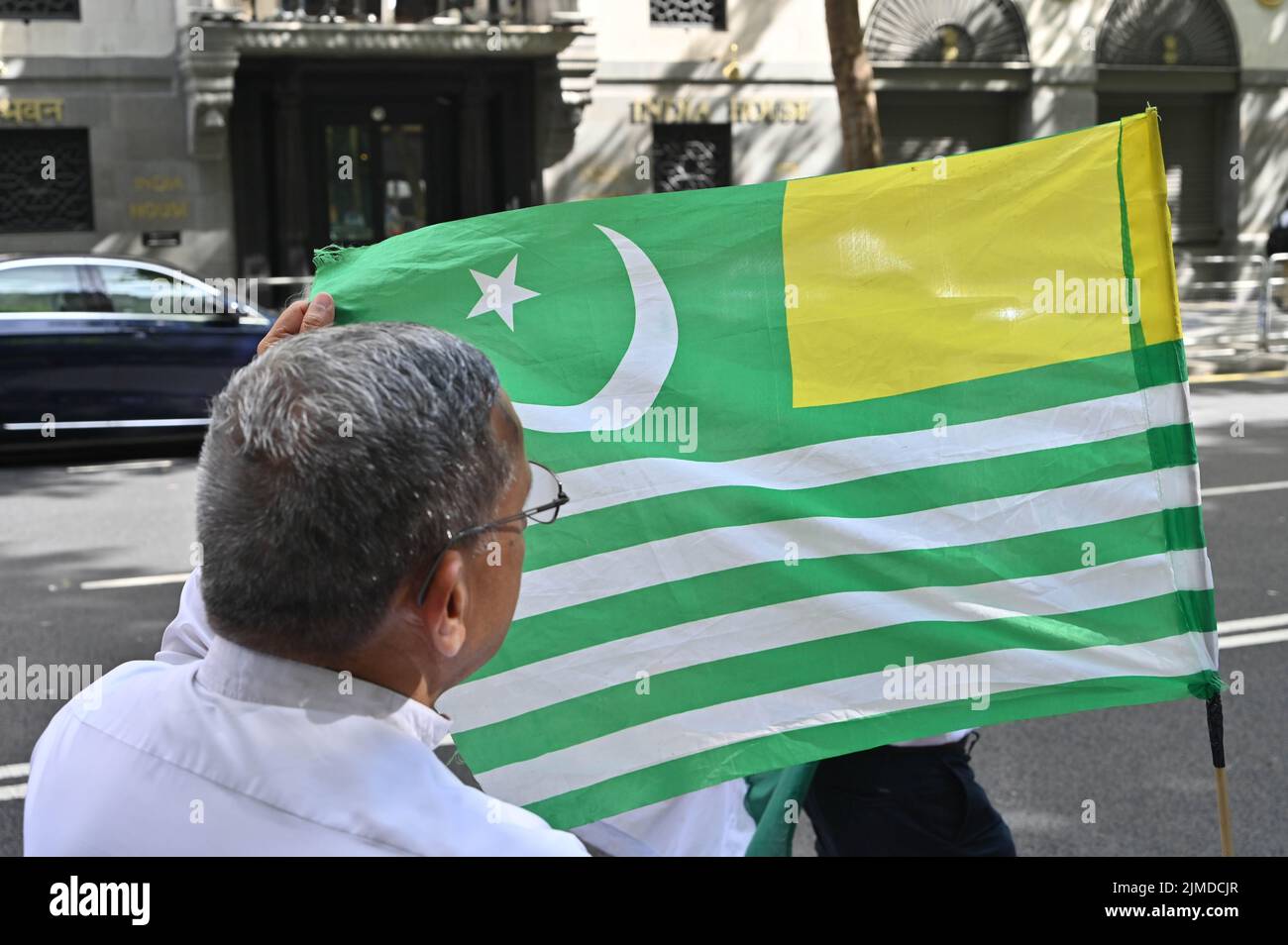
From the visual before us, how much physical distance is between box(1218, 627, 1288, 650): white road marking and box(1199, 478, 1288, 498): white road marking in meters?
3.02

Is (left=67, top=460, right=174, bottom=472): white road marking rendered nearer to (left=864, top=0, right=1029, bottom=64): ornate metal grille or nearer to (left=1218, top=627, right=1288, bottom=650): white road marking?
(left=1218, top=627, right=1288, bottom=650): white road marking

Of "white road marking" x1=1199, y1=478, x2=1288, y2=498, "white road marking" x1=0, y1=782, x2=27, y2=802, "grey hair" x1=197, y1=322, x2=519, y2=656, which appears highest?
"grey hair" x1=197, y1=322, x2=519, y2=656

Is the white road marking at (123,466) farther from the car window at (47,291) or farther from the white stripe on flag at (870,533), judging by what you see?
the white stripe on flag at (870,533)

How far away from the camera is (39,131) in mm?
18125

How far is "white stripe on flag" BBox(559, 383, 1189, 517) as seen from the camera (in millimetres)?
2752

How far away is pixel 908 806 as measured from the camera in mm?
2891

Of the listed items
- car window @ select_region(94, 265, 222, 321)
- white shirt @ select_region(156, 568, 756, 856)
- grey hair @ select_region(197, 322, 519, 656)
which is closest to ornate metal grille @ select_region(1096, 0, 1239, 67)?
car window @ select_region(94, 265, 222, 321)

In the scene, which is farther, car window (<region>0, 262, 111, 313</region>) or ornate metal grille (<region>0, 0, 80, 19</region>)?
ornate metal grille (<region>0, 0, 80, 19</region>)

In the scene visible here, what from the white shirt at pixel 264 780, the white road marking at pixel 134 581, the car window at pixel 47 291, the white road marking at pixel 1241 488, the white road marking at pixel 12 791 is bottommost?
the white road marking at pixel 134 581

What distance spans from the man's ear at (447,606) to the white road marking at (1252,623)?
5.38m

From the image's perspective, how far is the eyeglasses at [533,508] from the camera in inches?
59.8

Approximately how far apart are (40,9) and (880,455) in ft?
59.2

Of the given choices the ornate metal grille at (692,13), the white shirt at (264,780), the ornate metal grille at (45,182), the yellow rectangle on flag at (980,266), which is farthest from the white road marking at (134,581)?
the ornate metal grille at (692,13)

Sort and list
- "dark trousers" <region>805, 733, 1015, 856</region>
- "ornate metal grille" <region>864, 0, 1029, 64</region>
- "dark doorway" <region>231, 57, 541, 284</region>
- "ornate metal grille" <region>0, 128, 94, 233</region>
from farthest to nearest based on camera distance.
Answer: "ornate metal grille" <region>864, 0, 1029, 64</region> < "dark doorway" <region>231, 57, 541, 284</region> < "ornate metal grille" <region>0, 128, 94, 233</region> < "dark trousers" <region>805, 733, 1015, 856</region>
